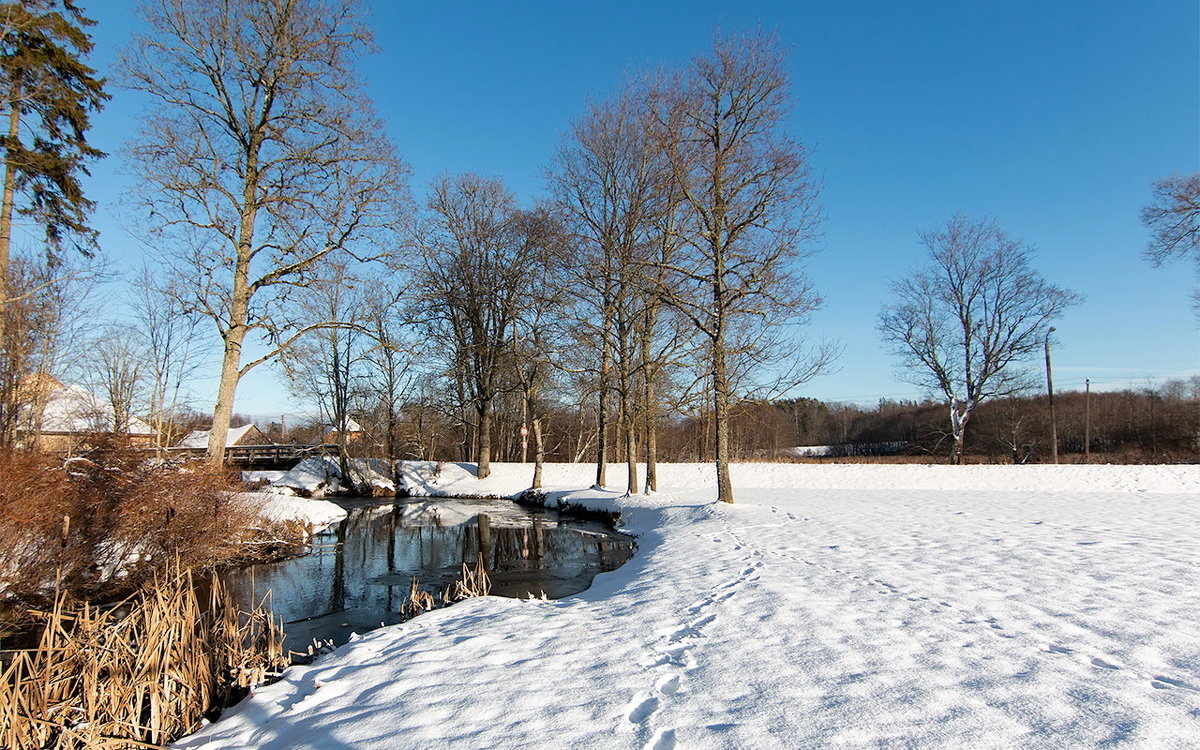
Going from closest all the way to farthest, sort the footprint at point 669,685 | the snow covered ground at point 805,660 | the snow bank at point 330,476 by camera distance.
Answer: the snow covered ground at point 805,660, the footprint at point 669,685, the snow bank at point 330,476

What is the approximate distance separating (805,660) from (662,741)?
137cm

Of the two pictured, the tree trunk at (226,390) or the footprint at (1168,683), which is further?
the tree trunk at (226,390)

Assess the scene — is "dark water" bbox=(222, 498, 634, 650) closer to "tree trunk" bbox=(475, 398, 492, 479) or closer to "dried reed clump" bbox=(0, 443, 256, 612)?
"dried reed clump" bbox=(0, 443, 256, 612)

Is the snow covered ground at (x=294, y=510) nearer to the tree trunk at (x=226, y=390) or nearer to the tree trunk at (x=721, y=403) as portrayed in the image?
the tree trunk at (x=226, y=390)

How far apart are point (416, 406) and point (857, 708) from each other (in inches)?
1099

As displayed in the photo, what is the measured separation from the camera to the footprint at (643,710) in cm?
293

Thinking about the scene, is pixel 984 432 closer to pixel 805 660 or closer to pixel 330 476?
pixel 330 476

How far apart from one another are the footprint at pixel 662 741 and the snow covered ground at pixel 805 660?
0.05ft

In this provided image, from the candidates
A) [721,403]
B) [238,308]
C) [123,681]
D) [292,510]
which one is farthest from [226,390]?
[721,403]

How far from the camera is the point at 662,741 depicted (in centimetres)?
268

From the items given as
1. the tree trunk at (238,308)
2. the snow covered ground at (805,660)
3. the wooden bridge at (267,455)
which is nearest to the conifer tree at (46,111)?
the tree trunk at (238,308)

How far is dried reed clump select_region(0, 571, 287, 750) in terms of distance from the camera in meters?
3.14

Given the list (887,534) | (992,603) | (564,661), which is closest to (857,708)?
(564,661)

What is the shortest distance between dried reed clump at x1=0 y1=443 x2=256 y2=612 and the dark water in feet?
3.16
